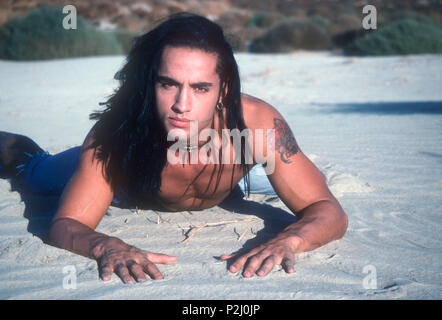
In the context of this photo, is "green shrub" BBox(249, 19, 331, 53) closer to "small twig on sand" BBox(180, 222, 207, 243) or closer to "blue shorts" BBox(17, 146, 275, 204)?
"blue shorts" BBox(17, 146, 275, 204)

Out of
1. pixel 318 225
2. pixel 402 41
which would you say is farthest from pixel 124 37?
pixel 318 225

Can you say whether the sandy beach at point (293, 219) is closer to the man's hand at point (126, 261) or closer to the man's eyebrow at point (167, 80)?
the man's hand at point (126, 261)

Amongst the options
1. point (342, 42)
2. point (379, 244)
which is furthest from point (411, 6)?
point (379, 244)

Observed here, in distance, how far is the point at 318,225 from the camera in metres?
2.36

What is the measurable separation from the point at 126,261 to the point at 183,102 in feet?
2.54

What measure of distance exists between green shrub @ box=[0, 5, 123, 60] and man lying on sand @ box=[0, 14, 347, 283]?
43.2 feet

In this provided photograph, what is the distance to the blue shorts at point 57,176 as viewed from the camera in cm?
329

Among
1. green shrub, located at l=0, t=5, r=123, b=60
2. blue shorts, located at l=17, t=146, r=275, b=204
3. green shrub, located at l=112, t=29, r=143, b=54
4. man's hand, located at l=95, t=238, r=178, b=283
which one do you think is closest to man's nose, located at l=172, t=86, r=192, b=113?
man's hand, located at l=95, t=238, r=178, b=283

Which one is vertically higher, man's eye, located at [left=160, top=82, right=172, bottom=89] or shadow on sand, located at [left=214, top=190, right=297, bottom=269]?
man's eye, located at [left=160, top=82, right=172, bottom=89]

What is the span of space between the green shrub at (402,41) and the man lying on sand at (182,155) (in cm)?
1379

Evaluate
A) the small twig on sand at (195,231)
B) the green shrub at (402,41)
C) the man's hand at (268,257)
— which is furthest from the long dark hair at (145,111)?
the green shrub at (402,41)

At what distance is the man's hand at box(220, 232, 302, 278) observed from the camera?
2094mm

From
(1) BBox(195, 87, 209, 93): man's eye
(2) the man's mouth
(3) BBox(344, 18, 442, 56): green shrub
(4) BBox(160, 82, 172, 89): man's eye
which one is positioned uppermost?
(3) BBox(344, 18, 442, 56): green shrub
